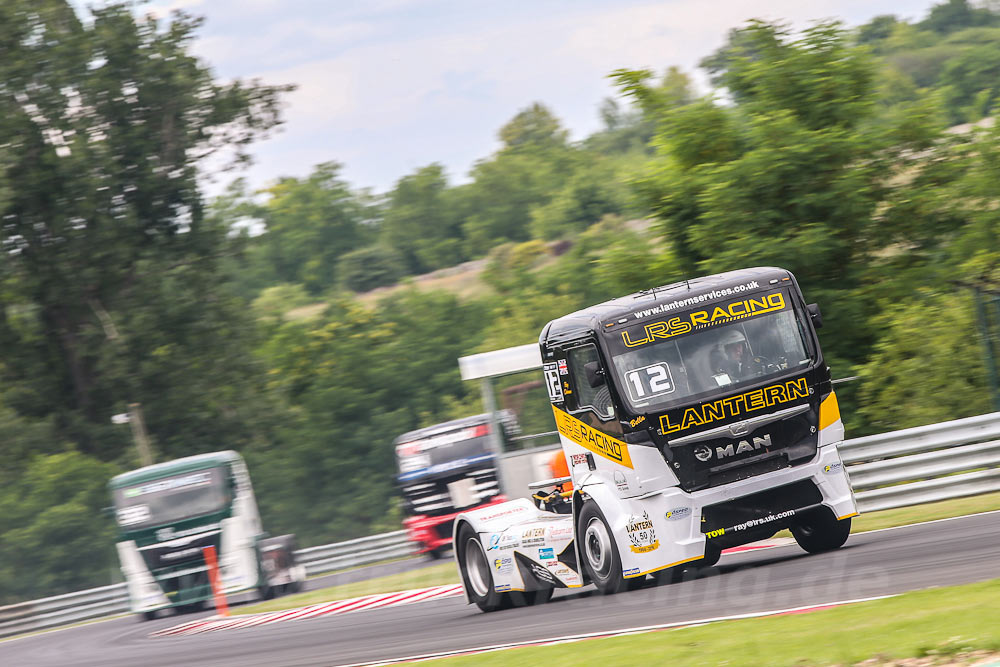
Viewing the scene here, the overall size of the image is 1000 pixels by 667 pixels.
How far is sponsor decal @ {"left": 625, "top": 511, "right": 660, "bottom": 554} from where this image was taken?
11188 mm

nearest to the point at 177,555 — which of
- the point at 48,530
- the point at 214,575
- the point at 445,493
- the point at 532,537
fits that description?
the point at 214,575

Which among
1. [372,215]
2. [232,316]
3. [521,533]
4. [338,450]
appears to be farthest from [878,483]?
[372,215]

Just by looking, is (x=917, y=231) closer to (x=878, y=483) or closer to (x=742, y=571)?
(x=878, y=483)

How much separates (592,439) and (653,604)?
5.58 ft

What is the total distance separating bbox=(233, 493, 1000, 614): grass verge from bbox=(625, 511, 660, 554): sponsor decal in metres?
4.25

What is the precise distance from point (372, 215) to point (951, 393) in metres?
106

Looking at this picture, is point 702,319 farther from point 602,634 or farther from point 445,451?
point 445,451

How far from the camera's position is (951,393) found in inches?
808

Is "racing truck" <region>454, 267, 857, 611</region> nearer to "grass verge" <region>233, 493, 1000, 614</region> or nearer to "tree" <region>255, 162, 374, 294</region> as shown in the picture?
"grass verge" <region>233, 493, 1000, 614</region>

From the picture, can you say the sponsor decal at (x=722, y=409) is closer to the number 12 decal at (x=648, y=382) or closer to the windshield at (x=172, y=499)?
the number 12 decal at (x=648, y=382)

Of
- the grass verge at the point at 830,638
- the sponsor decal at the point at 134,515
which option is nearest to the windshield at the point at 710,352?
the grass verge at the point at 830,638

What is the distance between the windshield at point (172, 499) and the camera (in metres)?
25.9

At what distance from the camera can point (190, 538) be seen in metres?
25.7

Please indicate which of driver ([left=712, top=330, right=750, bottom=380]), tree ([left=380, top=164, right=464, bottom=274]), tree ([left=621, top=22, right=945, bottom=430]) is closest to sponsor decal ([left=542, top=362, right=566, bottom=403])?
driver ([left=712, top=330, right=750, bottom=380])
